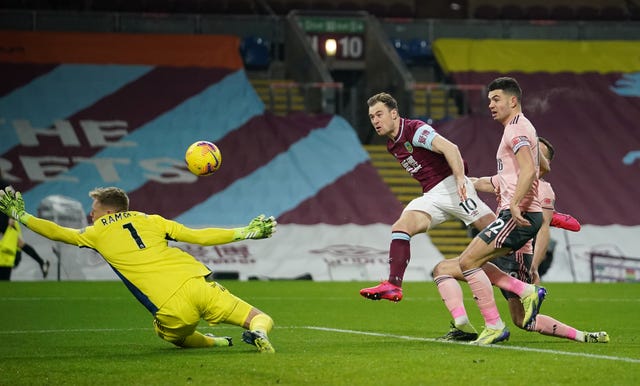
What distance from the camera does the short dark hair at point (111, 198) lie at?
27.8ft

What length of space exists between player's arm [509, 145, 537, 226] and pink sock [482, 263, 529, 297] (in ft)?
2.31

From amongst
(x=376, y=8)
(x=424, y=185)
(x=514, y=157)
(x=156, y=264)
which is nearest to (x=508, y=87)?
(x=514, y=157)

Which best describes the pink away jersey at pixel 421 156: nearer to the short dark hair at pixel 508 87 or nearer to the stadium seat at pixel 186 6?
the short dark hair at pixel 508 87

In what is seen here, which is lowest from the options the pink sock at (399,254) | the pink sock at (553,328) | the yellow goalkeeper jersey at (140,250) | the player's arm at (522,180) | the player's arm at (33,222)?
the pink sock at (553,328)

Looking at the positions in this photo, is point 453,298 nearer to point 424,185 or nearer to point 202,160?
point 424,185

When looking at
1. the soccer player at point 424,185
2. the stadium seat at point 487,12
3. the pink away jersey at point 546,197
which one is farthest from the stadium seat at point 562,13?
the soccer player at point 424,185

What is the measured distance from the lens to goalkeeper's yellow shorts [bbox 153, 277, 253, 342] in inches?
326

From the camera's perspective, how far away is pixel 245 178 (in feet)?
84.2

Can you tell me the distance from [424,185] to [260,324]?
2267 mm

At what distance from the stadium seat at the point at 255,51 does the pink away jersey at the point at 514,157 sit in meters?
21.0

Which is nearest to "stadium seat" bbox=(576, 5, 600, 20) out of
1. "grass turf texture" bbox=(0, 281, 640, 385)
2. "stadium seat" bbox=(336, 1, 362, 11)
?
"stadium seat" bbox=(336, 1, 362, 11)

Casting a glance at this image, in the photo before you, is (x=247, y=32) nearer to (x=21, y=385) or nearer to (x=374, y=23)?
(x=374, y=23)

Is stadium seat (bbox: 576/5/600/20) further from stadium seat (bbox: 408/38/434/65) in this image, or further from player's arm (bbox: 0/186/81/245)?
player's arm (bbox: 0/186/81/245)

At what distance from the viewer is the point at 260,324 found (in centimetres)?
820
